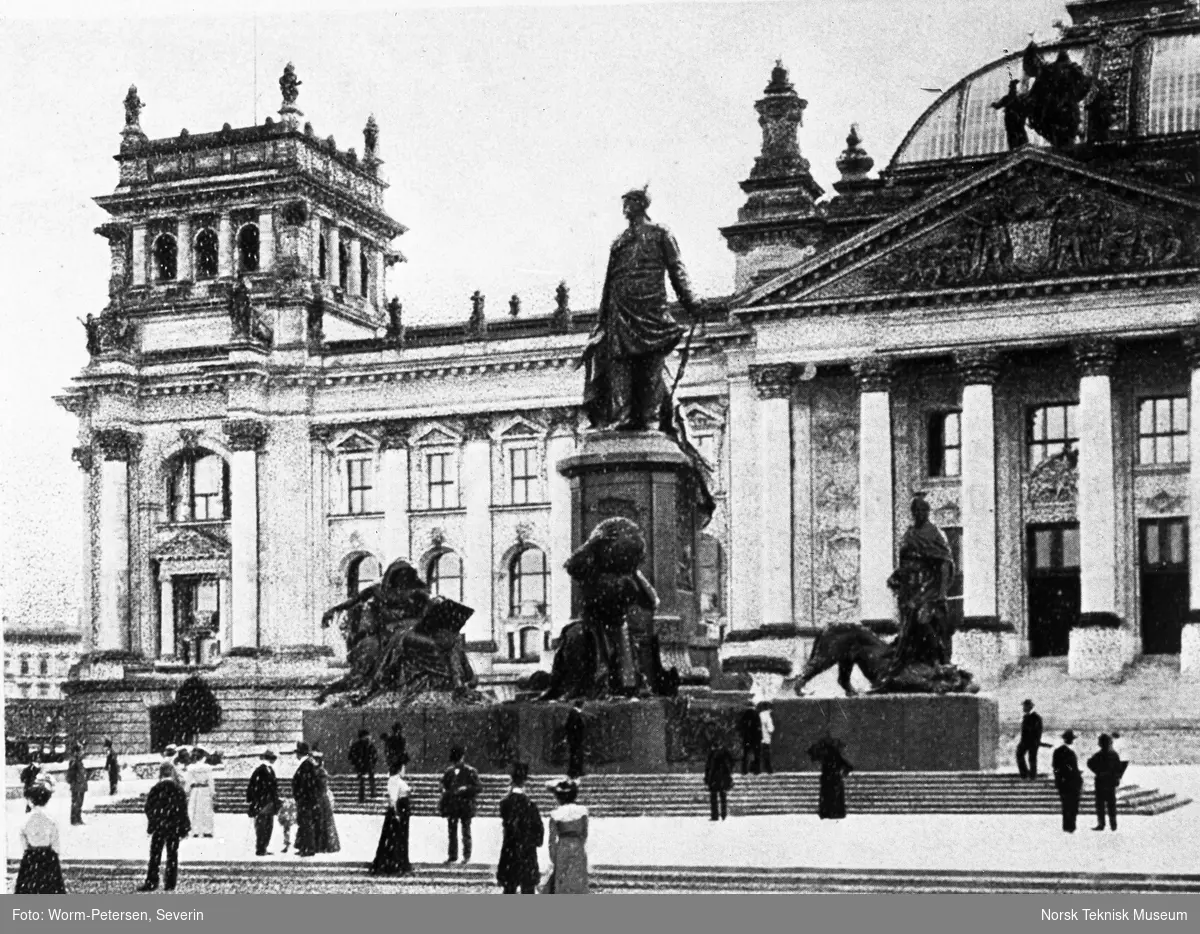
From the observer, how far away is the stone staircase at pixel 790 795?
2647 centimetres

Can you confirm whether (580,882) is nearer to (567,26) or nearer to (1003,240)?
(567,26)

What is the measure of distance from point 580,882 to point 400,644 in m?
10.6

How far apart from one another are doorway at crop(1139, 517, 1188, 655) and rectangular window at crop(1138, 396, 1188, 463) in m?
1.59

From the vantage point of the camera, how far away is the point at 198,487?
235 ft

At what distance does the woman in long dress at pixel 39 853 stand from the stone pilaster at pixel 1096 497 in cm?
3693

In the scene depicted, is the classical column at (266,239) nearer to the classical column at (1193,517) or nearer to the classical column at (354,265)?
the classical column at (354,265)

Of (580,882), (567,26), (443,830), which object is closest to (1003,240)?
(567,26)

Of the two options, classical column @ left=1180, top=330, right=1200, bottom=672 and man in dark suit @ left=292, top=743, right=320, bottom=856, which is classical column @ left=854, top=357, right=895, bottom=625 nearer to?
classical column @ left=1180, top=330, right=1200, bottom=672

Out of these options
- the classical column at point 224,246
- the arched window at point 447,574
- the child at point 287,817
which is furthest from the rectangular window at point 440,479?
the child at point 287,817

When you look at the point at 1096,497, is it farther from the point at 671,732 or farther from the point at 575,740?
the point at 575,740

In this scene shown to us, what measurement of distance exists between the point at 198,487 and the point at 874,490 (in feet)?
70.9

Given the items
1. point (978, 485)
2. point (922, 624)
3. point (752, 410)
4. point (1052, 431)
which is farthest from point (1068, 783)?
point (752, 410)

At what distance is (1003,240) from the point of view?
58.2m

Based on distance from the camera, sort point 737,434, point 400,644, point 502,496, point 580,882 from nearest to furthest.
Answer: point 580,882 → point 400,644 → point 737,434 → point 502,496
